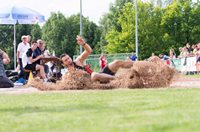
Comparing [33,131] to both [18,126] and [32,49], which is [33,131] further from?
[32,49]

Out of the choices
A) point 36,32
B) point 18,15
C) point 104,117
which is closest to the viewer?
point 104,117

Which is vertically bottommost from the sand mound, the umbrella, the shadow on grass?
the shadow on grass

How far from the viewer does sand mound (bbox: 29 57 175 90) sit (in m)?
12.2

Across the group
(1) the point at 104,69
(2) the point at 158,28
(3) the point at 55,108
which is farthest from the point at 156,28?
(3) the point at 55,108

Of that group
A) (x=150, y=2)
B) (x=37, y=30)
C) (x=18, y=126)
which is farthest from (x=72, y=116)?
(x=37, y=30)

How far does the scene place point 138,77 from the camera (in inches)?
482

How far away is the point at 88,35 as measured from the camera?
3777 inches

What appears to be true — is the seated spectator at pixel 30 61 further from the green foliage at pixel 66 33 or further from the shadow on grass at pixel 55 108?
the green foliage at pixel 66 33

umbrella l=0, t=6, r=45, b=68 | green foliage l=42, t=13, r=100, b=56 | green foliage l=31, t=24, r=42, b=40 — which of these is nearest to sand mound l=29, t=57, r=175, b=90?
umbrella l=0, t=6, r=45, b=68

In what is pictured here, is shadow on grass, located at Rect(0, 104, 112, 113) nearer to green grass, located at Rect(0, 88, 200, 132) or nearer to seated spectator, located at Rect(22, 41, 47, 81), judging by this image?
green grass, located at Rect(0, 88, 200, 132)

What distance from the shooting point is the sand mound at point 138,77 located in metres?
12.2

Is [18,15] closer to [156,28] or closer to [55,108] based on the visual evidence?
[55,108]

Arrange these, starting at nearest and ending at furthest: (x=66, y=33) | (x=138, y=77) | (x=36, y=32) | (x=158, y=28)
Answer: (x=138, y=77) < (x=158, y=28) < (x=66, y=33) < (x=36, y=32)

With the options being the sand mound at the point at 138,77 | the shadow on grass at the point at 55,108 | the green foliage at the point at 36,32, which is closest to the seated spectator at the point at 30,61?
the sand mound at the point at 138,77
